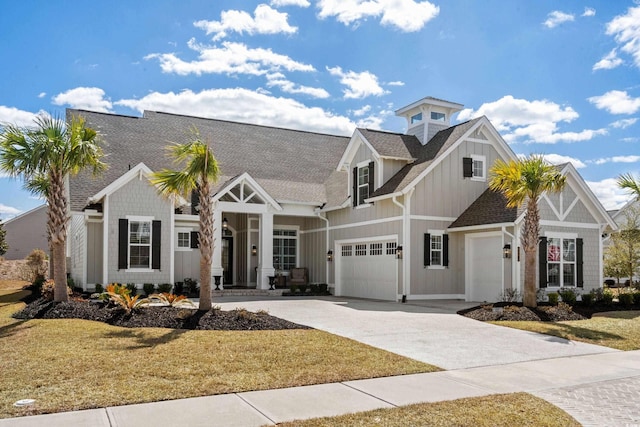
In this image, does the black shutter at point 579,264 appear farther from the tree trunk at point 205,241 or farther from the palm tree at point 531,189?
the tree trunk at point 205,241

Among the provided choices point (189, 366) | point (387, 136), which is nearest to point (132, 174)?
point (387, 136)

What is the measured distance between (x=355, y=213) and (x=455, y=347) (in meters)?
12.7

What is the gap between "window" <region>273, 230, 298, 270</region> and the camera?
2594 cm

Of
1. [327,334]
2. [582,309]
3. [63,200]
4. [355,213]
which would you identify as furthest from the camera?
[355,213]

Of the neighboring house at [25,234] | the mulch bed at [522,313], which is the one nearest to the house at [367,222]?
the mulch bed at [522,313]

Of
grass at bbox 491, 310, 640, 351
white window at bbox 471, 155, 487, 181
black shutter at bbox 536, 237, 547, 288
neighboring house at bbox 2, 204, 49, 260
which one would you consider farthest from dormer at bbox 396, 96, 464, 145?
neighboring house at bbox 2, 204, 49, 260

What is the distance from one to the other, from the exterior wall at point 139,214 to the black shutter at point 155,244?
0.14 meters

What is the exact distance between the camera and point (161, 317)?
42.8 feet

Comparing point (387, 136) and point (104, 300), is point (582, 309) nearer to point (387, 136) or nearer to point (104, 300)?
point (387, 136)

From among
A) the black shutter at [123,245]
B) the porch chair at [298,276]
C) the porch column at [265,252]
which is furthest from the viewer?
the porch chair at [298,276]

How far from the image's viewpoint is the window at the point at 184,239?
22.4 meters

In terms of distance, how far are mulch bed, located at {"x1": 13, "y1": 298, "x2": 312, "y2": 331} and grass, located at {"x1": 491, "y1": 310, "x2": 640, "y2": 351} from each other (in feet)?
18.1

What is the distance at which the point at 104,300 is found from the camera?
15.2 m

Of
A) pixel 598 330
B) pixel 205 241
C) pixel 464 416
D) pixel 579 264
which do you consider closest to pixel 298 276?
pixel 579 264
